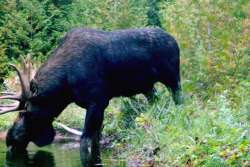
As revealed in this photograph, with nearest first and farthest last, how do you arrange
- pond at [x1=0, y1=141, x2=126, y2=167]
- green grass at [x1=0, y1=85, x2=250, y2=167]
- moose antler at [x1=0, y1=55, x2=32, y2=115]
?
green grass at [x1=0, y1=85, x2=250, y2=167], pond at [x1=0, y1=141, x2=126, y2=167], moose antler at [x1=0, y1=55, x2=32, y2=115]

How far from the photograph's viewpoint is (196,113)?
27.5 feet

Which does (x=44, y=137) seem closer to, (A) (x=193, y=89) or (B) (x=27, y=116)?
(B) (x=27, y=116)

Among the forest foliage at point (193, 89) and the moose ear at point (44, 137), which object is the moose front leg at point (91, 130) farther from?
the moose ear at point (44, 137)

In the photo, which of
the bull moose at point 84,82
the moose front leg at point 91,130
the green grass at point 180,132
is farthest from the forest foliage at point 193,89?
the bull moose at point 84,82

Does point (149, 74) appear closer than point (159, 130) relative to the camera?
No

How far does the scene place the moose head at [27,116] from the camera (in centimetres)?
933

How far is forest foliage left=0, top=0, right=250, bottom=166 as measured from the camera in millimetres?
6535

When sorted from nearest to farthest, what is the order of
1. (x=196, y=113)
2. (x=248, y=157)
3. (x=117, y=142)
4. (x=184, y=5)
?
(x=248, y=157)
(x=196, y=113)
(x=117, y=142)
(x=184, y=5)

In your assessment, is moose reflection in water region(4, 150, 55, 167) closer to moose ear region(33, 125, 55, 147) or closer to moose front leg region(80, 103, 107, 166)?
moose ear region(33, 125, 55, 147)

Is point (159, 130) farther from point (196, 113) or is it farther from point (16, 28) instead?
point (16, 28)

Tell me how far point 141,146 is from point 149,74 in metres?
1.86

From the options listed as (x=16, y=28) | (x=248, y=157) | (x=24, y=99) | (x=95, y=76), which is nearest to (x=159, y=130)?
(x=95, y=76)

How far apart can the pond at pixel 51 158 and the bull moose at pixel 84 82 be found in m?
0.18

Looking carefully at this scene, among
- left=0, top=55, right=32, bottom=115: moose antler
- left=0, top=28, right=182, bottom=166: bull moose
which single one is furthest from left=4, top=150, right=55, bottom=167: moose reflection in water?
left=0, top=55, right=32, bottom=115: moose antler
